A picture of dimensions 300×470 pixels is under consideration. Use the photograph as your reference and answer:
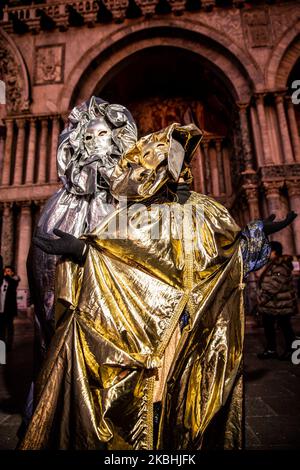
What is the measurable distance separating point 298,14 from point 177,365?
11681 millimetres

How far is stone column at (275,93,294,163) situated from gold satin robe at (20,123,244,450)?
26.1ft

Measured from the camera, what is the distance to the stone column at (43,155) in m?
9.02

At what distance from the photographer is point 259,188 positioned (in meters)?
8.67

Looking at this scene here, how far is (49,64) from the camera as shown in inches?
387

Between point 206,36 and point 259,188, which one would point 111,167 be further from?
point 206,36

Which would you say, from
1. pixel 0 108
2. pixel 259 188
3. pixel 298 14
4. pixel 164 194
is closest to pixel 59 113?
pixel 0 108

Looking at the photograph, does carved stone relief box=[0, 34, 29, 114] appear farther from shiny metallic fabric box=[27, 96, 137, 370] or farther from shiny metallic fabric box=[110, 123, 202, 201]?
shiny metallic fabric box=[110, 123, 202, 201]

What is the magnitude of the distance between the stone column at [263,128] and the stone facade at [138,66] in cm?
3

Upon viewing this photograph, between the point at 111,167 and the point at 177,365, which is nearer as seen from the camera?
the point at 177,365

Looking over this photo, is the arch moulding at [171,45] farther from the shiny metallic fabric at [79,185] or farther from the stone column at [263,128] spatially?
the shiny metallic fabric at [79,185]

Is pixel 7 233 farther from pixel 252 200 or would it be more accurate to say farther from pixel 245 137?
pixel 245 137

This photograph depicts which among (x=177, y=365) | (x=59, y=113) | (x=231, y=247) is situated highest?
(x=59, y=113)

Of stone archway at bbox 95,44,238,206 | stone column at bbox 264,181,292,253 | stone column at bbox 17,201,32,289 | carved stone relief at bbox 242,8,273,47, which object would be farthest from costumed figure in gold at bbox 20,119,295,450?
carved stone relief at bbox 242,8,273,47

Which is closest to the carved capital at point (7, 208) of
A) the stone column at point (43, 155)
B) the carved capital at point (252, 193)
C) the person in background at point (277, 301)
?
the stone column at point (43, 155)
